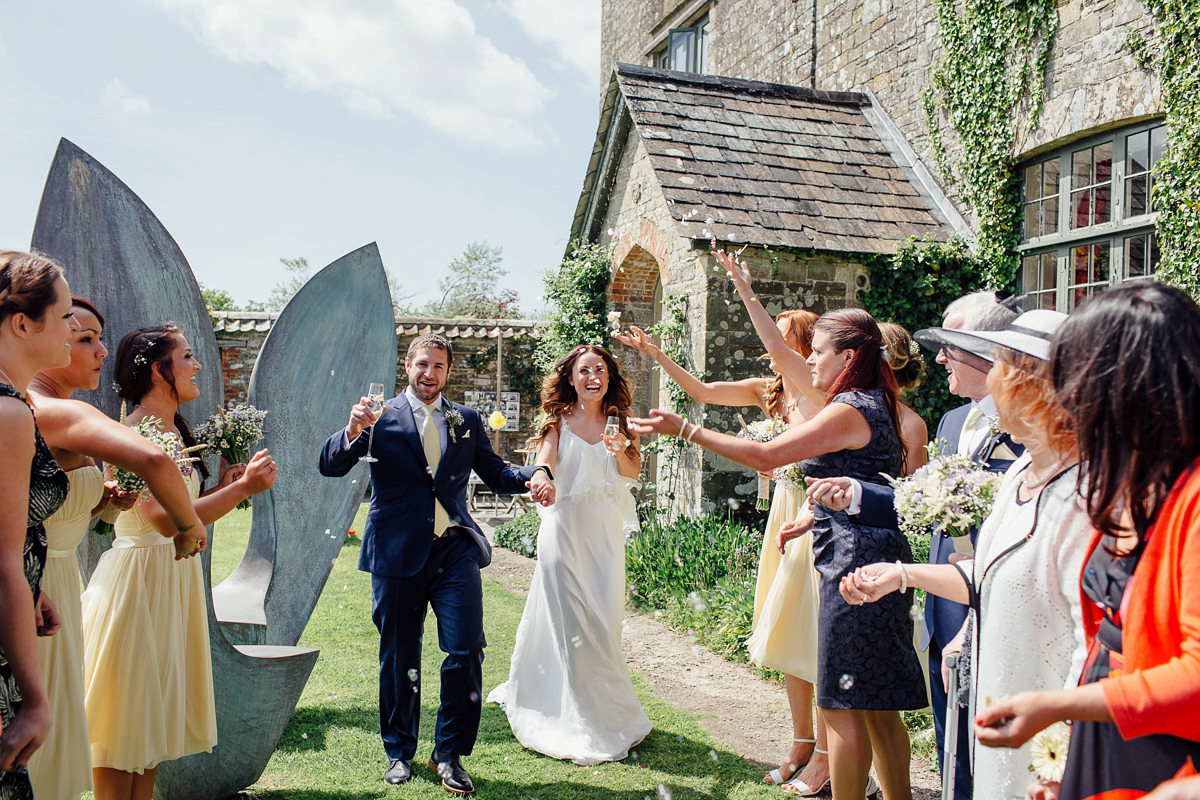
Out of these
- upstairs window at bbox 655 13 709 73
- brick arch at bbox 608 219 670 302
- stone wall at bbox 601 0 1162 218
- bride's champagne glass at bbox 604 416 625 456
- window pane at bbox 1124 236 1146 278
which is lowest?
bride's champagne glass at bbox 604 416 625 456

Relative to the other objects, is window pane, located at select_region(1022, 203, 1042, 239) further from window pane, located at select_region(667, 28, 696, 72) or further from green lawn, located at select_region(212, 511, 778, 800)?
window pane, located at select_region(667, 28, 696, 72)

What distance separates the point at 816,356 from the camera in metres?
3.29

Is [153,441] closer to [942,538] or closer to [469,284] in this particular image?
[942,538]

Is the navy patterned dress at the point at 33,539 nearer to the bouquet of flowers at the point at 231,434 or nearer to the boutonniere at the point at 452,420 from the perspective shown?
A: the bouquet of flowers at the point at 231,434

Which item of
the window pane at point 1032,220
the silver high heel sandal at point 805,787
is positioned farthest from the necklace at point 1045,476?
the window pane at point 1032,220

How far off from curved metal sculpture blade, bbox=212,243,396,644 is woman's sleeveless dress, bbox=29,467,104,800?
1360 mm

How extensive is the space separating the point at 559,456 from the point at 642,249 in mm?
6073

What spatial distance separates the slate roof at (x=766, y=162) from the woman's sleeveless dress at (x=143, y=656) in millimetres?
5693

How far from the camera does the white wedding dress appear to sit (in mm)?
4402

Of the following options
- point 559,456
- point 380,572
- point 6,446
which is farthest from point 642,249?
point 6,446

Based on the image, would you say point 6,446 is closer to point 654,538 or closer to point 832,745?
point 832,745

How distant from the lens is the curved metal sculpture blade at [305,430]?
404cm

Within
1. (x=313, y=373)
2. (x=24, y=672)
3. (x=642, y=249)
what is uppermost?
(x=642, y=249)

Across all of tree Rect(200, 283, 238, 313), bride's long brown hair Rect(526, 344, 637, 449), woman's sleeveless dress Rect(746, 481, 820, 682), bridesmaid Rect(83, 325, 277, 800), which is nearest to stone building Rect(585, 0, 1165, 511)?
bride's long brown hair Rect(526, 344, 637, 449)
